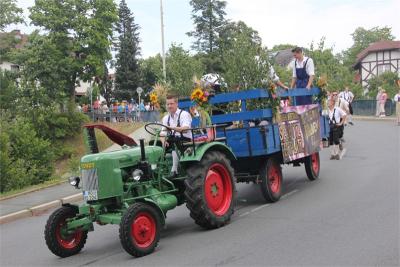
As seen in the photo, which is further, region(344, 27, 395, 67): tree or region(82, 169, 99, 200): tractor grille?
region(344, 27, 395, 67): tree

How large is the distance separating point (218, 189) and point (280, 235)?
1.29 metres

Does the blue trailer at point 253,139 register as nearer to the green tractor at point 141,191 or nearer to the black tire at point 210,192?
the black tire at point 210,192

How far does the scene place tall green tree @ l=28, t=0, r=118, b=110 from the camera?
1668 inches

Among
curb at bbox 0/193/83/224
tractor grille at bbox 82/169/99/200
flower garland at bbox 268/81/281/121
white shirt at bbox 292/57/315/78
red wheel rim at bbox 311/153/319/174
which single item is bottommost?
curb at bbox 0/193/83/224

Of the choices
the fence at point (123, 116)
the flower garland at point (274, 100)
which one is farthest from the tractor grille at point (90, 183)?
the fence at point (123, 116)

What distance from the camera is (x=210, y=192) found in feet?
26.3

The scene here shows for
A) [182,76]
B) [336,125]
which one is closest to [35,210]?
[182,76]

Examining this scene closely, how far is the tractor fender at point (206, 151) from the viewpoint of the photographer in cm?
780

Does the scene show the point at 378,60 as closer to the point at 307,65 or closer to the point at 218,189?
the point at 307,65

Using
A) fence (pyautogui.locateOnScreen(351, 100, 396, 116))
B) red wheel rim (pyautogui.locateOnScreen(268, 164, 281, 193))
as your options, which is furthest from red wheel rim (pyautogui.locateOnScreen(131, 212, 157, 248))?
fence (pyautogui.locateOnScreen(351, 100, 396, 116))

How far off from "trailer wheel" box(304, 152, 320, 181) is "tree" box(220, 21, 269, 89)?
8.40 ft

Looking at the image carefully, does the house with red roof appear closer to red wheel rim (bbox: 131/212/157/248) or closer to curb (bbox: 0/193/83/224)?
curb (bbox: 0/193/83/224)

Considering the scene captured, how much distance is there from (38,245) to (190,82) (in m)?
5.25

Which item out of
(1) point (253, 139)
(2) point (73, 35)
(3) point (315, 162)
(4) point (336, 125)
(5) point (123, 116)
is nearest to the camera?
(1) point (253, 139)
